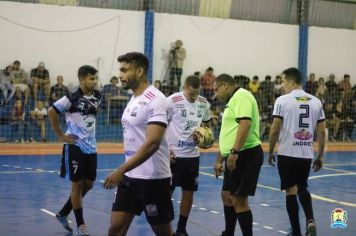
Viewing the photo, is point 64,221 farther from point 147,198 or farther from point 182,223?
point 147,198

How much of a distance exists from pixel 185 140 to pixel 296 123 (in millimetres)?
1475

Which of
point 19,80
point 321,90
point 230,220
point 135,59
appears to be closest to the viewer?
point 135,59

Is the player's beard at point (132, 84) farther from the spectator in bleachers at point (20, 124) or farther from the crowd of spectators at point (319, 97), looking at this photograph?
the crowd of spectators at point (319, 97)

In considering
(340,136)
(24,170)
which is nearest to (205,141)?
(24,170)

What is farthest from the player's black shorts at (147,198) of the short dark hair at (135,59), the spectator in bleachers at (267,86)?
the spectator in bleachers at (267,86)

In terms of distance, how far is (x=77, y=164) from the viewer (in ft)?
25.5

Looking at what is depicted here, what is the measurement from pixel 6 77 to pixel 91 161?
41.0 feet

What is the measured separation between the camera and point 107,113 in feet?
68.0

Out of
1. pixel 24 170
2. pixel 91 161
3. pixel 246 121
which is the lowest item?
pixel 24 170

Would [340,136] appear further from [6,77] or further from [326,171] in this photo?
[6,77]

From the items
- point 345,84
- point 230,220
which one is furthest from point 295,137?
point 345,84

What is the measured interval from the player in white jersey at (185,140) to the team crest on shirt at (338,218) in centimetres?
223

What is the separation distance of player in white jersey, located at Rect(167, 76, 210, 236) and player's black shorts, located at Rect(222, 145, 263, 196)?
99 centimetres

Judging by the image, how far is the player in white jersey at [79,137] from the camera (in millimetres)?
7762
